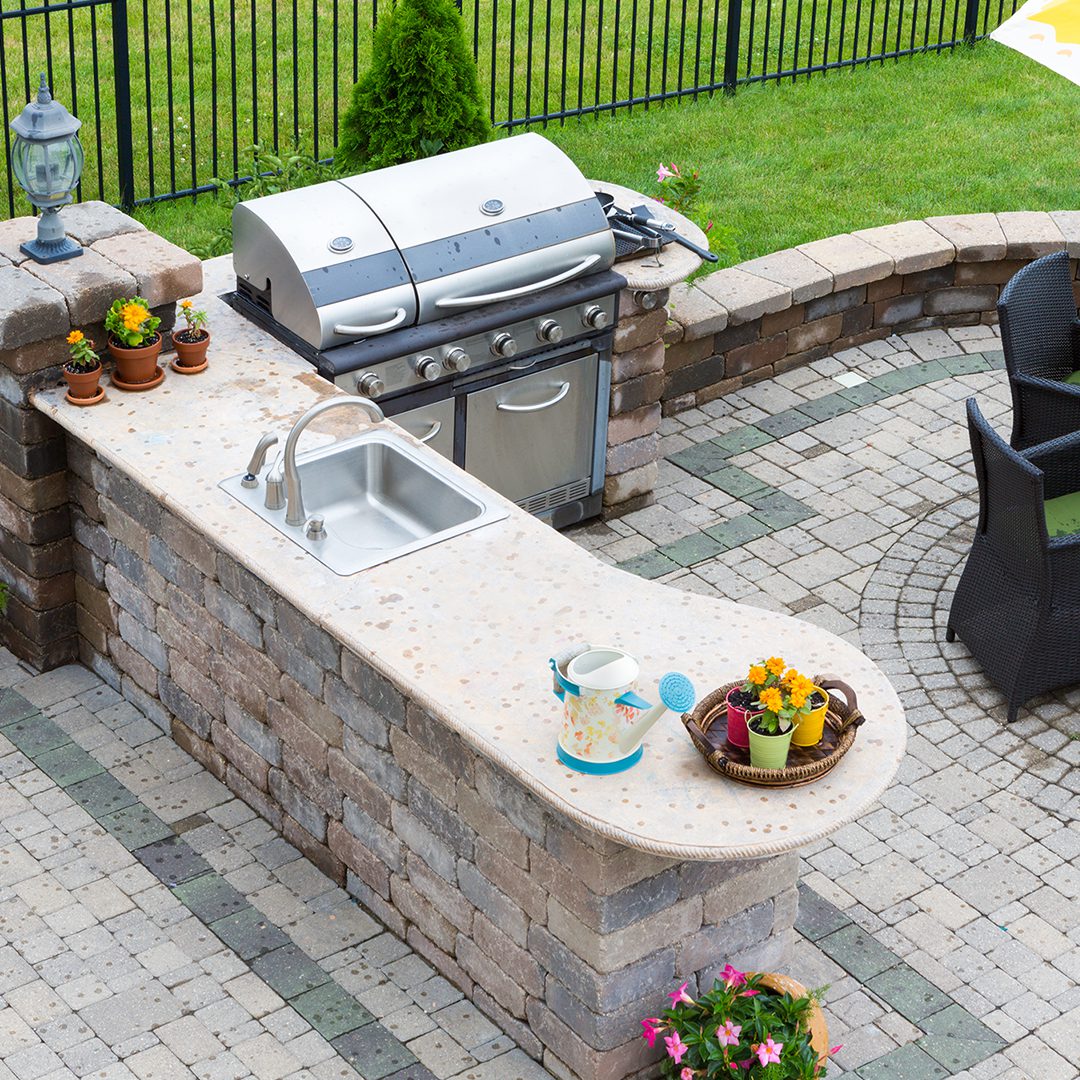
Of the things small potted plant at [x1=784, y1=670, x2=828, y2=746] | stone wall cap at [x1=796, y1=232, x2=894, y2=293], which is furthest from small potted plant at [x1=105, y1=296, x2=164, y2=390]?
stone wall cap at [x1=796, y1=232, x2=894, y2=293]

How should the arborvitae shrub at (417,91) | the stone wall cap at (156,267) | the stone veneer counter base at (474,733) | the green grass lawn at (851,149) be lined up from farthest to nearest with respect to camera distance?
1. the green grass lawn at (851,149)
2. the arborvitae shrub at (417,91)
3. the stone wall cap at (156,267)
4. the stone veneer counter base at (474,733)

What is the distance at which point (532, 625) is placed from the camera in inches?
221

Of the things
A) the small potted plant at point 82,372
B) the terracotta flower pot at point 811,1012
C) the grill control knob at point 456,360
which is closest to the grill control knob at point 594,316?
the grill control knob at point 456,360

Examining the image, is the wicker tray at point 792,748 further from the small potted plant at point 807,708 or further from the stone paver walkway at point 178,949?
the stone paver walkway at point 178,949

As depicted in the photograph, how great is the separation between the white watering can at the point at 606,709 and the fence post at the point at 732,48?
8.27m

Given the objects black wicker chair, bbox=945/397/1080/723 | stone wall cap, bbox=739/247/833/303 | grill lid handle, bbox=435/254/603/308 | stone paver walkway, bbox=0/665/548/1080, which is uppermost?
grill lid handle, bbox=435/254/603/308

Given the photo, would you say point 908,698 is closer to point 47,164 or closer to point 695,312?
point 695,312

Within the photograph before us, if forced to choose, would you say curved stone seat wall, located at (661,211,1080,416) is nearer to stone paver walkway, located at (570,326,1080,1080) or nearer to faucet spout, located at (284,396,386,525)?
stone paver walkway, located at (570,326,1080,1080)

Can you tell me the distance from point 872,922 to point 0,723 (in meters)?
3.51

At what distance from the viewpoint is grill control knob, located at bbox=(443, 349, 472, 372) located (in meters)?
7.38

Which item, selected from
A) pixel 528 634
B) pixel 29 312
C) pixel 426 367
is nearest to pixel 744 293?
pixel 426 367

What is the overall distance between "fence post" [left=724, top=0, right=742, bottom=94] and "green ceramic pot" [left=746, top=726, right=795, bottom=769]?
8367 millimetres

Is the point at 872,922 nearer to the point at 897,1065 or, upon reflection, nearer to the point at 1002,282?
the point at 897,1065

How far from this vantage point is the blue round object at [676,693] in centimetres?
494
